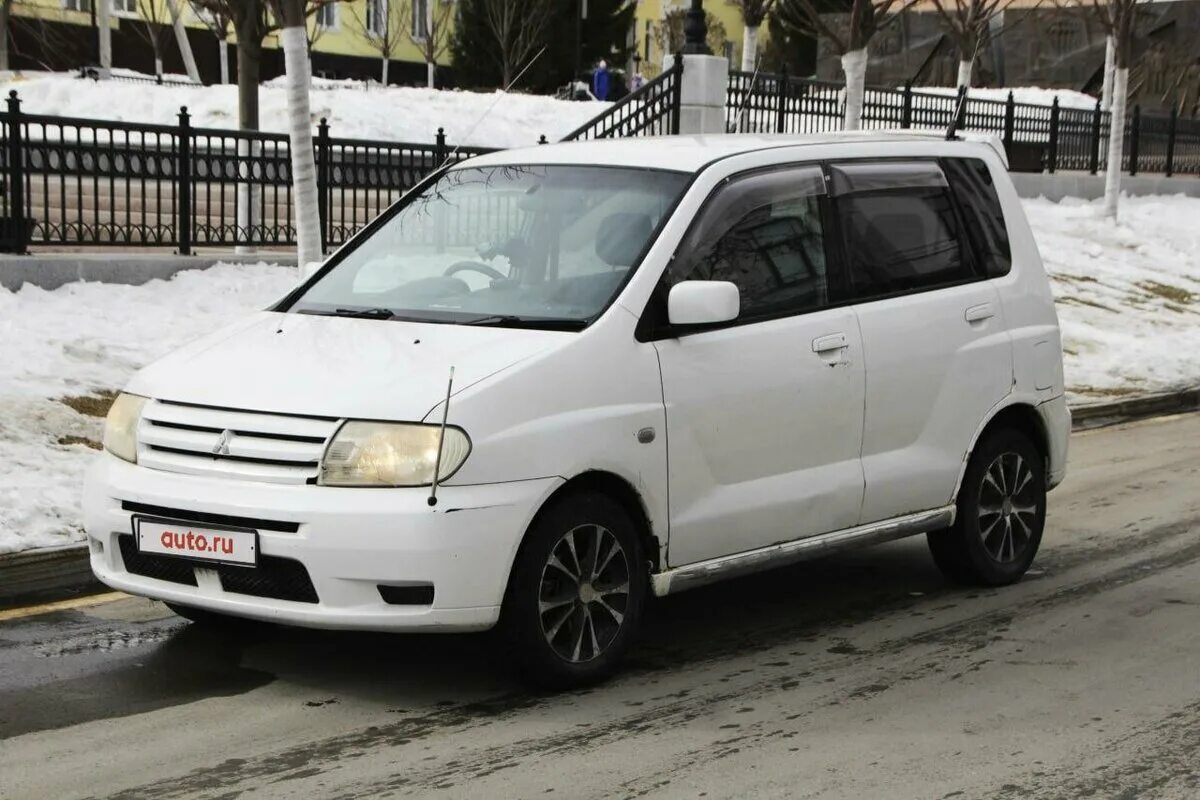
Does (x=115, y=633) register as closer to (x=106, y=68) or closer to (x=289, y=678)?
(x=289, y=678)

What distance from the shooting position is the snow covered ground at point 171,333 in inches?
353

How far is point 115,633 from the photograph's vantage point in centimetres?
683

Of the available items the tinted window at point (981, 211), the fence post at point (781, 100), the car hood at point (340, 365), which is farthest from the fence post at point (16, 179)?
the fence post at point (781, 100)

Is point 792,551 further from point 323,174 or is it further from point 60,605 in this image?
point 323,174

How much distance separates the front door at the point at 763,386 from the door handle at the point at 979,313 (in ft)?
2.59

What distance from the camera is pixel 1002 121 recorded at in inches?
1231

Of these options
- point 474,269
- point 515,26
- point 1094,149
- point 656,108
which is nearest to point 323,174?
point 656,108

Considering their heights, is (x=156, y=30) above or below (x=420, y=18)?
below

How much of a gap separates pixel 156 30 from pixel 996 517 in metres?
42.5

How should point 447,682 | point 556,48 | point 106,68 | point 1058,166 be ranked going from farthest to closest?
1. point 556,48
2. point 106,68
3. point 1058,166
4. point 447,682

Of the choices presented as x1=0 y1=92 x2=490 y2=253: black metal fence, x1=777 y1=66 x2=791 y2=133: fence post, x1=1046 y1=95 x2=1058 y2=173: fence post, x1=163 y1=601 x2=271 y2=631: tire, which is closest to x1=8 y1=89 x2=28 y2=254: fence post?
x1=0 y1=92 x2=490 y2=253: black metal fence

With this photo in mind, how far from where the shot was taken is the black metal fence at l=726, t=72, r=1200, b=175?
24547 mm

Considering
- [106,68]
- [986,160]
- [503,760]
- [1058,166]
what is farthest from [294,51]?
[106,68]

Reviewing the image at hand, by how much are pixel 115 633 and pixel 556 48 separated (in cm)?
4738
